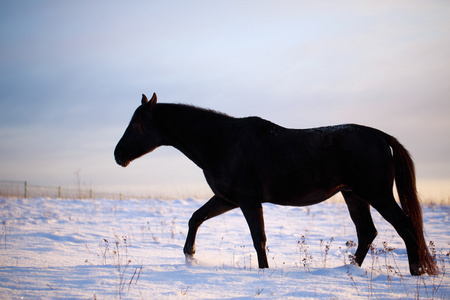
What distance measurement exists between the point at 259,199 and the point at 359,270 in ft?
5.22

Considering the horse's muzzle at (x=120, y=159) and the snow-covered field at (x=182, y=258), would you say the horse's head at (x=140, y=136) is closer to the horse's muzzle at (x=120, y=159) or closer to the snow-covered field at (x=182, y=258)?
the horse's muzzle at (x=120, y=159)

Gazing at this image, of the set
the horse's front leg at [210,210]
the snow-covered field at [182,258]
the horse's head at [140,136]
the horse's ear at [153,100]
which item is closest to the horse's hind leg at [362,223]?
the snow-covered field at [182,258]

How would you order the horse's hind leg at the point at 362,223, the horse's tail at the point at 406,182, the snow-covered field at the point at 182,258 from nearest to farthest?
the snow-covered field at the point at 182,258 < the horse's tail at the point at 406,182 < the horse's hind leg at the point at 362,223

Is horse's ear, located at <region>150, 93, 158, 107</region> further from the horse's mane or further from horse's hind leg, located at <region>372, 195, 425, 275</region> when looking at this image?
horse's hind leg, located at <region>372, 195, 425, 275</region>

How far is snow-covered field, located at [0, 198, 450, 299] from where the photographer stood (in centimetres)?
368

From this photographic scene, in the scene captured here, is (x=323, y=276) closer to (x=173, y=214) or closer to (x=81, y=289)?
(x=81, y=289)

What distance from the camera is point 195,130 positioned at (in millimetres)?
5445

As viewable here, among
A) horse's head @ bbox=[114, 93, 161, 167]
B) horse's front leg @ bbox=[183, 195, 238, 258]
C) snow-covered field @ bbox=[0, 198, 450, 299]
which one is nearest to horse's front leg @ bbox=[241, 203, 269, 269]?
snow-covered field @ bbox=[0, 198, 450, 299]

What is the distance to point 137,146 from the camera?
5.57 m

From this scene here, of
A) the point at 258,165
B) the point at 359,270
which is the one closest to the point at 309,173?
the point at 258,165

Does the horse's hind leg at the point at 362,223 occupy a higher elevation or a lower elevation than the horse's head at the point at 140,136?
lower

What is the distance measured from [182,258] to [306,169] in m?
2.99

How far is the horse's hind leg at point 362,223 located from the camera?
5.45 meters

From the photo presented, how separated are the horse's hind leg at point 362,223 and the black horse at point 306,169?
0.07ft
